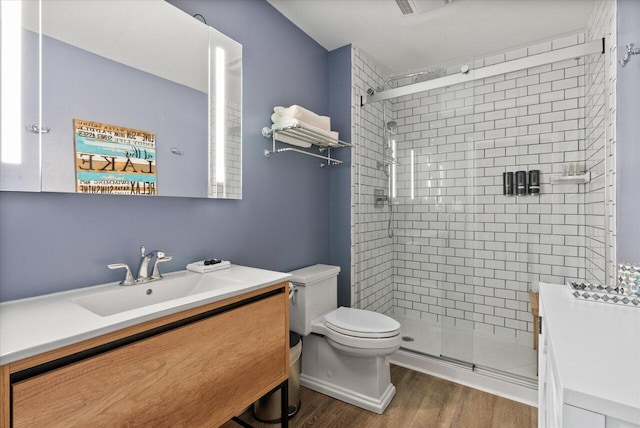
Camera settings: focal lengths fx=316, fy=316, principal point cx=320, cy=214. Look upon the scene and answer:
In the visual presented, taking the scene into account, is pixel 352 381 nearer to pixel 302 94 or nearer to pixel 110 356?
pixel 110 356

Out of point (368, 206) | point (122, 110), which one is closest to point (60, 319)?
point (122, 110)

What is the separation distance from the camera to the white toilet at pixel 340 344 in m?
1.97

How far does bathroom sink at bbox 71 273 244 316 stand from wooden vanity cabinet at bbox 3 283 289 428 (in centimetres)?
22

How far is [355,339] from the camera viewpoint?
1967 millimetres

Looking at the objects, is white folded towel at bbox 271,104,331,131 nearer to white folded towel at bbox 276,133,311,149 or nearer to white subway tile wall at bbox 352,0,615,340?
white folded towel at bbox 276,133,311,149

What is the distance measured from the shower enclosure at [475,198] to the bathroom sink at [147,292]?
57.9 inches

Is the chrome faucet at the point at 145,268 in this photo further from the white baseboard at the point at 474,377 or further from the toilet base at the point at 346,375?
the white baseboard at the point at 474,377

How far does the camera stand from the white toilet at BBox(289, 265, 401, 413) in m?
1.97

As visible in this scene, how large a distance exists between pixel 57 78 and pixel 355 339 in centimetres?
195

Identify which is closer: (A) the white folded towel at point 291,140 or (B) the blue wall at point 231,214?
(B) the blue wall at point 231,214

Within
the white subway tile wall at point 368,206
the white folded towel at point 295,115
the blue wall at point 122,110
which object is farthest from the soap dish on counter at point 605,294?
the blue wall at point 122,110

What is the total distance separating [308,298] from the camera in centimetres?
220

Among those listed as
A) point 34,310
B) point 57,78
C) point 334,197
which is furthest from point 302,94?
point 34,310

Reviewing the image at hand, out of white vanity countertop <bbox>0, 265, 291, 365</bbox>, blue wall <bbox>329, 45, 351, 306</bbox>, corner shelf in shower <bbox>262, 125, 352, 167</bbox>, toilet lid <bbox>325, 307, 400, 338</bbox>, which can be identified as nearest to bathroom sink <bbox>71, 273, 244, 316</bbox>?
white vanity countertop <bbox>0, 265, 291, 365</bbox>
